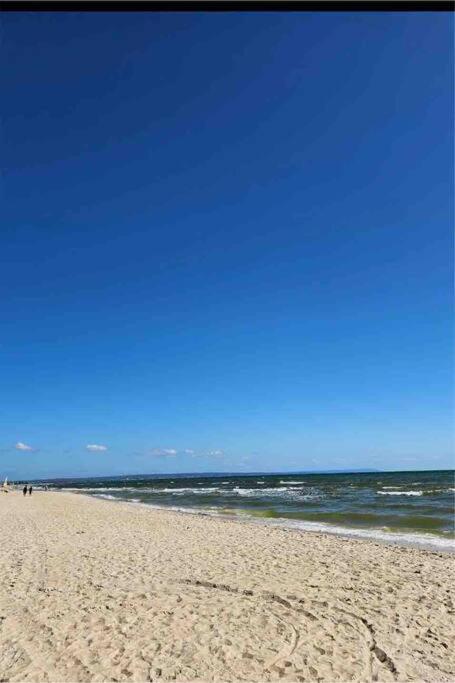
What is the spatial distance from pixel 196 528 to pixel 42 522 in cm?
878

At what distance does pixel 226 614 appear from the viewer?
7.78m

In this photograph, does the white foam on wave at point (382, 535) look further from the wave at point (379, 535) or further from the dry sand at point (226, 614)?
the dry sand at point (226, 614)

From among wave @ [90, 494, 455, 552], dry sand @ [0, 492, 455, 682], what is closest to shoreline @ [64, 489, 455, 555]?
wave @ [90, 494, 455, 552]

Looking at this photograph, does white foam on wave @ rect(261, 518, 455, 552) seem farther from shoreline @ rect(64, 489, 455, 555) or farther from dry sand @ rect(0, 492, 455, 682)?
dry sand @ rect(0, 492, 455, 682)

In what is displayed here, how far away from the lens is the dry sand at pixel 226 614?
5984mm

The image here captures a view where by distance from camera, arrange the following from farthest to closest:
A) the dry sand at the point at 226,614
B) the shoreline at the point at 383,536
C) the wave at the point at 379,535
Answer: the wave at the point at 379,535 < the shoreline at the point at 383,536 < the dry sand at the point at 226,614

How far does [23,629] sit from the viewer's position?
7.17 m

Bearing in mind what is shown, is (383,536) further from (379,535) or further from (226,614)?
(226,614)

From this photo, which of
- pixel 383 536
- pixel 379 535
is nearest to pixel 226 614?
pixel 383 536

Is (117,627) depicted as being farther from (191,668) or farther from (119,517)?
(119,517)

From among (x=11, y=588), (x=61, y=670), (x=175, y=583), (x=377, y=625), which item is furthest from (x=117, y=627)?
(x=377, y=625)

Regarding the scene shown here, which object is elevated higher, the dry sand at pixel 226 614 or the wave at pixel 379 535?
the dry sand at pixel 226 614

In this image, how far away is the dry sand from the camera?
5.98 metres

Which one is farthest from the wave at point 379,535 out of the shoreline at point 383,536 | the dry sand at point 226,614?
the dry sand at point 226,614
